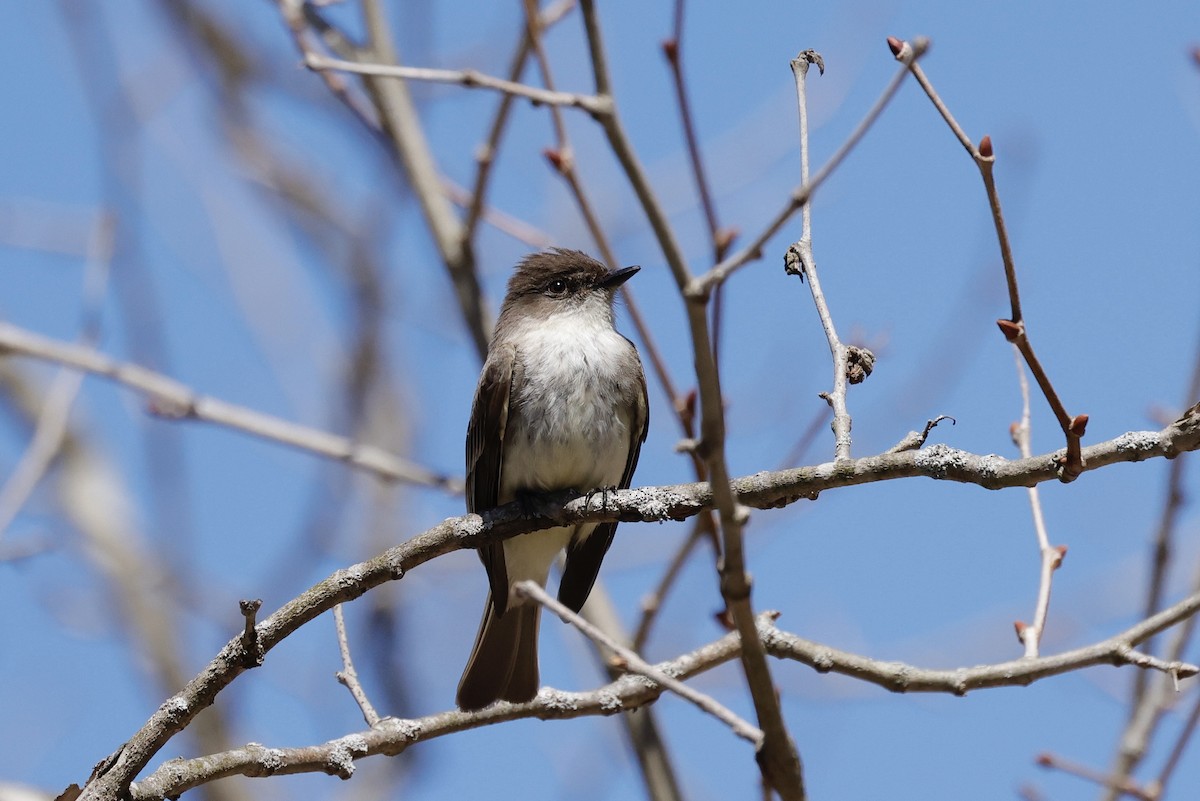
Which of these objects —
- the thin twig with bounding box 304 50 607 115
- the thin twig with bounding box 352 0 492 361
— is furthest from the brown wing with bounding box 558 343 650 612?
the thin twig with bounding box 304 50 607 115

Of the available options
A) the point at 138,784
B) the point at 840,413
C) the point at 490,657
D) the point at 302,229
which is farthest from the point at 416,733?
the point at 302,229

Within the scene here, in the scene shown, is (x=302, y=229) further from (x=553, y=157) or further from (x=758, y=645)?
(x=758, y=645)

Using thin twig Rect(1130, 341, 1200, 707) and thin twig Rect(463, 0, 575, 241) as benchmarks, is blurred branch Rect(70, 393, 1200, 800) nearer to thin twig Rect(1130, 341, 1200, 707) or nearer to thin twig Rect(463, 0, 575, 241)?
thin twig Rect(1130, 341, 1200, 707)

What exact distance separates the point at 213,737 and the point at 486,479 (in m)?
3.85

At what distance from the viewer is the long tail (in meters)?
4.61

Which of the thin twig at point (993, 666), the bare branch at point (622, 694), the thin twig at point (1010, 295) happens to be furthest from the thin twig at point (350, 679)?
the thin twig at point (1010, 295)

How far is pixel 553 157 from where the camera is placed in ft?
14.9

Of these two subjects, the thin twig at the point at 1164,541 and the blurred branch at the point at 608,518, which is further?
the thin twig at the point at 1164,541

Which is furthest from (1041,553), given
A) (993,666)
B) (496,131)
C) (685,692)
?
(496,131)

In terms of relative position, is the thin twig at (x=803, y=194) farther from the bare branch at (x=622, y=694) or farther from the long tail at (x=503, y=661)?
the long tail at (x=503, y=661)

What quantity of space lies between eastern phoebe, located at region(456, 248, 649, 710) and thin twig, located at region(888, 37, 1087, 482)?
2.62 metres

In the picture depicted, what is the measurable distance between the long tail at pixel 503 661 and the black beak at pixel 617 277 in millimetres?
1419

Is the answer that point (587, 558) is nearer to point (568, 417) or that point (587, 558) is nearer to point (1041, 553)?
point (568, 417)

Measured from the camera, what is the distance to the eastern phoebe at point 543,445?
506cm
